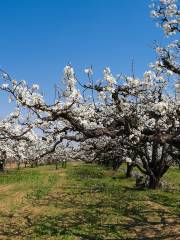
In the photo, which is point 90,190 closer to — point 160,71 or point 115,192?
point 115,192

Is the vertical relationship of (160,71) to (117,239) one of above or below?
above

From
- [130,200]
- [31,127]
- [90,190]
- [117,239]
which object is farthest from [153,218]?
[90,190]

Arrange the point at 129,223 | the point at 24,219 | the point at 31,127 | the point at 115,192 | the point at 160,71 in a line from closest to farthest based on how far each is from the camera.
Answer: the point at 31,127, the point at 160,71, the point at 129,223, the point at 24,219, the point at 115,192

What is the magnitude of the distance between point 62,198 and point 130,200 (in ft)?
16.8

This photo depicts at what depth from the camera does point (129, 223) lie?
2219cm

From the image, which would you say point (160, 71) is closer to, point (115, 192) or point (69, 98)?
point (69, 98)

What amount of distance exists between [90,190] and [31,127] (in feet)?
75.6

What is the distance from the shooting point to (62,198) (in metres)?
32.2

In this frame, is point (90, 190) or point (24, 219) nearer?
point (24, 219)

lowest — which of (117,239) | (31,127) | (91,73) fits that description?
(117,239)

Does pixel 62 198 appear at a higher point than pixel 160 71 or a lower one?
lower

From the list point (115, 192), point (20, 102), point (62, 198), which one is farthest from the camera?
point (115, 192)

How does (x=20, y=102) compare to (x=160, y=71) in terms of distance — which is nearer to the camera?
(x=20, y=102)

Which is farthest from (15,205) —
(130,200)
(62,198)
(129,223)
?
(129,223)
